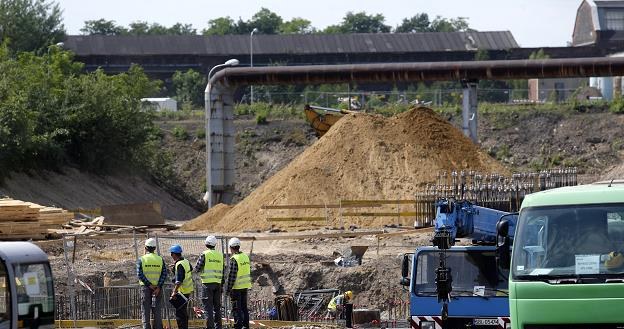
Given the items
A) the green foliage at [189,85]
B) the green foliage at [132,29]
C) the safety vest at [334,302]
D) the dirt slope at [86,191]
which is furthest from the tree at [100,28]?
the safety vest at [334,302]

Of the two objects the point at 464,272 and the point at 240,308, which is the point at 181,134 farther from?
the point at 464,272

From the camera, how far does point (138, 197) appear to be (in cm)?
5816

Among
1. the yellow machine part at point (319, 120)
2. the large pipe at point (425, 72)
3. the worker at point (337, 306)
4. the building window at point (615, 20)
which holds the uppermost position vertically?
the building window at point (615, 20)

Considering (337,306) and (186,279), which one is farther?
(337,306)

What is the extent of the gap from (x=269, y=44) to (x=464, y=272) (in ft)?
270

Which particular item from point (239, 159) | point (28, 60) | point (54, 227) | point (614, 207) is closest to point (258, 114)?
point (239, 159)

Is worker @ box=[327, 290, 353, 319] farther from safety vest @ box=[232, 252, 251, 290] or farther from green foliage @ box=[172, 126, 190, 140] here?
green foliage @ box=[172, 126, 190, 140]

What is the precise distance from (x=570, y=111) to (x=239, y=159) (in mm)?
18958

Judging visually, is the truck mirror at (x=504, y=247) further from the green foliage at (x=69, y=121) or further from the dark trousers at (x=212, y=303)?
the green foliage at (x=69, y=121)

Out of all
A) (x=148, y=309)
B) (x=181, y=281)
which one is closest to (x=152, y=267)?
(x=181, y=281)

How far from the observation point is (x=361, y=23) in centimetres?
16062

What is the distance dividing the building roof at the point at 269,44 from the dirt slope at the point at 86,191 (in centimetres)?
3763

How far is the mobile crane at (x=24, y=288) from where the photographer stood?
1733cm

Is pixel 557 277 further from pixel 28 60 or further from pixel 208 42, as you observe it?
→ pixel 208 42
